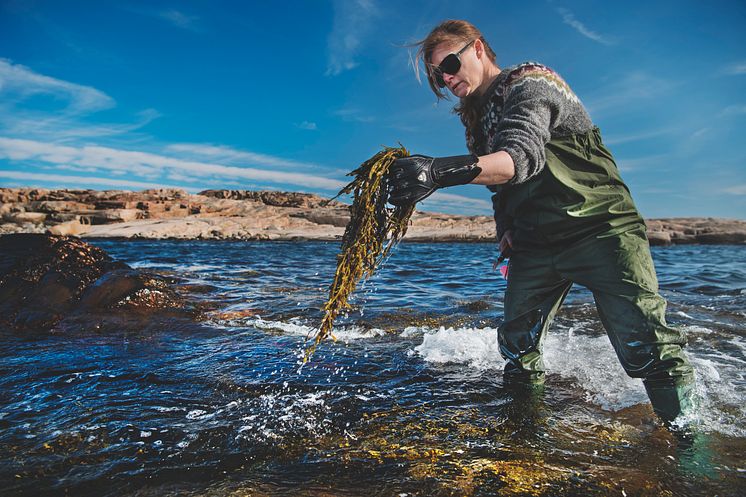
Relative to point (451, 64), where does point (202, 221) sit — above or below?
below

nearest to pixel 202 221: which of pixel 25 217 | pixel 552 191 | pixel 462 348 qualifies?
pixel 25 217

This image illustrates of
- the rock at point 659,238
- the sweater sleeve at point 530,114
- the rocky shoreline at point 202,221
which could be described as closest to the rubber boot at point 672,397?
the sweater sleeve at point 530,114

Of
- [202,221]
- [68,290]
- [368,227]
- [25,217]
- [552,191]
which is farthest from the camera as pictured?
[202,221]

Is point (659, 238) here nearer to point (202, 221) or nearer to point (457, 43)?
point (457, 43)

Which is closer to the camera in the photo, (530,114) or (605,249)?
(530,114)

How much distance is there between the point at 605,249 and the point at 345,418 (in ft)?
7.00

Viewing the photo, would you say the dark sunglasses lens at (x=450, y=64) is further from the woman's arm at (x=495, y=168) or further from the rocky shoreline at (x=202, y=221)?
the rocky shoreline at (x=202, y=221)

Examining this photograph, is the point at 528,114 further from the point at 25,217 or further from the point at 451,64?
the point at 25,217

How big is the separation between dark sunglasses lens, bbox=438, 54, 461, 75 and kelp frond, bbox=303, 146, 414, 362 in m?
0.93

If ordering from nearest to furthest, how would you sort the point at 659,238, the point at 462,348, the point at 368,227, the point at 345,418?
the point at 368,227
the point at 345,418
the point at 462,348
the point at 659,238

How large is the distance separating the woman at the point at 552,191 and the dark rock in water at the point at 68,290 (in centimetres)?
535

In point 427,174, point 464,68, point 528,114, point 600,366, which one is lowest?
Answer: point 600,366

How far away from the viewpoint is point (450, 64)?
3125 millimetres

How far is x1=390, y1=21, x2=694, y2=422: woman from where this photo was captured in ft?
7.89
